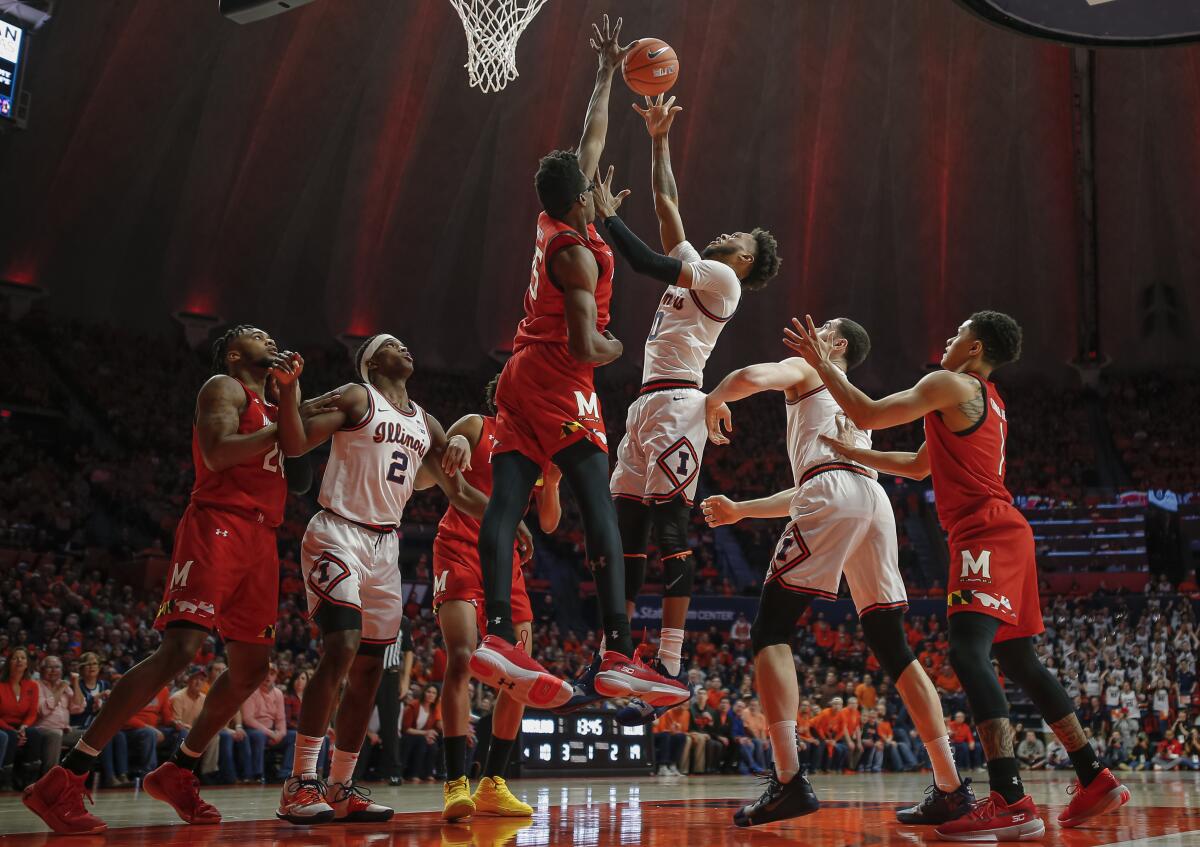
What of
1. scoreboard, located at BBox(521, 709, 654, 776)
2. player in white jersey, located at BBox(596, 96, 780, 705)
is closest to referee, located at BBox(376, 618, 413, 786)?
scoreboard, located at BBox(521, 709, 654, 776)

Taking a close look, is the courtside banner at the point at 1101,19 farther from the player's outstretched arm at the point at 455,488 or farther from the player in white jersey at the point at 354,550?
the player in white jersey at the point at 354,550

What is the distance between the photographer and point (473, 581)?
654 centimetres

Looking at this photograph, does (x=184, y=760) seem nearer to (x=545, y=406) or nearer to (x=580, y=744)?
(x=545, y=406)

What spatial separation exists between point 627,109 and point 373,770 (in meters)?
16.1

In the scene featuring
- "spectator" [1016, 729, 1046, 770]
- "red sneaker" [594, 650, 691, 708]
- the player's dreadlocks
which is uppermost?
the player's dreadlocks

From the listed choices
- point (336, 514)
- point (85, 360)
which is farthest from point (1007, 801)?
point (85, 360)

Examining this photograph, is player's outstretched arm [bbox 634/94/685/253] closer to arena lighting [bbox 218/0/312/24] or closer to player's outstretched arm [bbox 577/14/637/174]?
player's outstretched arm [bbox 577/14/637/174]

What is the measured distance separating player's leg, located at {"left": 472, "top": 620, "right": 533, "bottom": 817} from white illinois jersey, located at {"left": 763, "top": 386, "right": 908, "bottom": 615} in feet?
5.22

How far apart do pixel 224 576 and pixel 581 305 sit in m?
2.39

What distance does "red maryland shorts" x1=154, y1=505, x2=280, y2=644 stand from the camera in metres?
5.68

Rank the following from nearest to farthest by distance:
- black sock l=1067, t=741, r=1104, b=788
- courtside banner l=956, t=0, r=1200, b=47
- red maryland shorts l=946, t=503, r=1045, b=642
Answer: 1. red maryland shorts l=946, t=503, r=1045, b=642
2. black sock l=1067, t=741, r=1104, b=788
3. courtside banner l=956, t=0, r=1200, b=47

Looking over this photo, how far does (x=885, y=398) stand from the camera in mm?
5348

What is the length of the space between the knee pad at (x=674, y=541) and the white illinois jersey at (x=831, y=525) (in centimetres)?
44

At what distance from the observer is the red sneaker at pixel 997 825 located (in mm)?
4934
